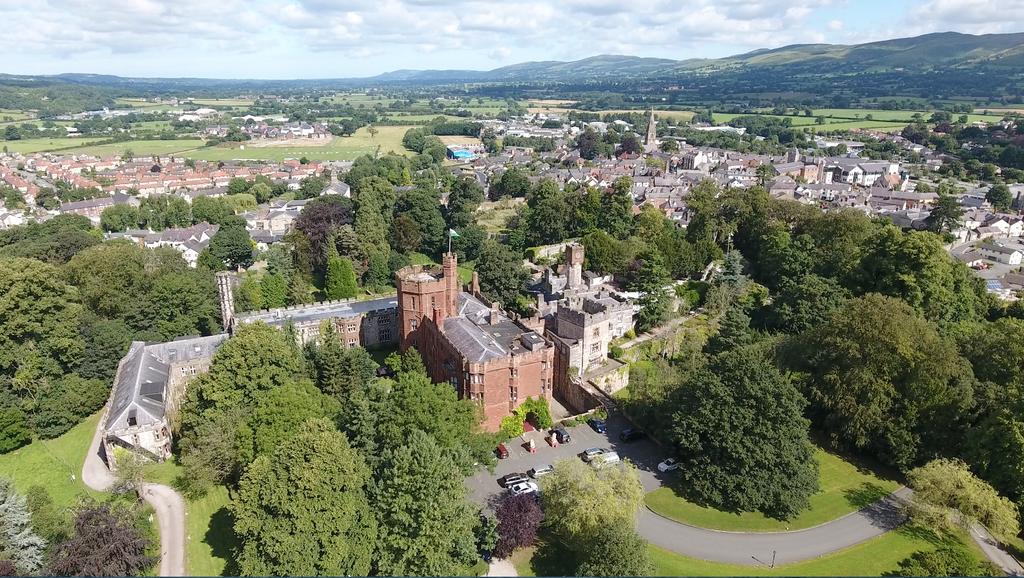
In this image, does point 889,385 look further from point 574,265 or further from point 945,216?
point 945,216

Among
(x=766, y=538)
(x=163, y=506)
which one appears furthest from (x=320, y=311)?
(x=766, y=538)

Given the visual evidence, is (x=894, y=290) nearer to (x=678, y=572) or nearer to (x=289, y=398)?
(x=678, y=572)

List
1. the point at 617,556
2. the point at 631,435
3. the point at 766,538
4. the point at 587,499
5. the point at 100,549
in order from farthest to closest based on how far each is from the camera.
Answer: the point at 631,435
the point at 766,538
the point at 587,499
the point at 100,549
the point at 617,556

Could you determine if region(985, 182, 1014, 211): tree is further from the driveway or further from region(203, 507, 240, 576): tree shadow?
region(203, 507, 240, 576): tree shadow

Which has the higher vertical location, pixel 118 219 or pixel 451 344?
pixel 451 344

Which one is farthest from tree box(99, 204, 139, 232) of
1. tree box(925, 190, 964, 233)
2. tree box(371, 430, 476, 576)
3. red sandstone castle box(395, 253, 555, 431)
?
tree box(925, 190, 964, 233)

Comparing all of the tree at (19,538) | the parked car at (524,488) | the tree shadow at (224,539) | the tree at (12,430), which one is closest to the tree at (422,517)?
the parked car at (524,488)

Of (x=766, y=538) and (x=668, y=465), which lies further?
(x=668, y=465)

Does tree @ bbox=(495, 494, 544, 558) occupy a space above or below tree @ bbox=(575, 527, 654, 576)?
below
